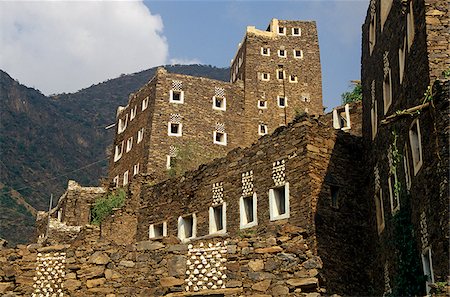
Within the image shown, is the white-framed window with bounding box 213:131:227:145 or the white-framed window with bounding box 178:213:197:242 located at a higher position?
the white-framed window with bounding box 213:131:227:145

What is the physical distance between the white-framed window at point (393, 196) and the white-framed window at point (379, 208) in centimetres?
141

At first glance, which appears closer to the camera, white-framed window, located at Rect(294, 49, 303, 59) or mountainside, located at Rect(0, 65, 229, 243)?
white-framed window, located at Rect(294, 49, 303, 59)

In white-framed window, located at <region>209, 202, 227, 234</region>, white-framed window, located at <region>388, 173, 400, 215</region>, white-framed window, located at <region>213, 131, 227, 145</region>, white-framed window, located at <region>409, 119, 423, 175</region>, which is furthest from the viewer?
white-framed window, located at <region>213, 131, 227, 145</region>

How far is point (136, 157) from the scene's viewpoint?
43562 mm

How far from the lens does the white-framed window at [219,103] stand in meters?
45.3

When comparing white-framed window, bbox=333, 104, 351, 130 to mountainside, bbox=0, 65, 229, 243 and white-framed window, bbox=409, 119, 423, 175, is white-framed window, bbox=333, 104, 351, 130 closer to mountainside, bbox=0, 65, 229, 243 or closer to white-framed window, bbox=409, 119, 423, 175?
white-framed window, bbox=409, 119, 423, 175

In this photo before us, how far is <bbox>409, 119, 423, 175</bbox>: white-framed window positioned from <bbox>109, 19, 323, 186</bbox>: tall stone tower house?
19090mm

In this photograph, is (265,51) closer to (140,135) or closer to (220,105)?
(220,105)

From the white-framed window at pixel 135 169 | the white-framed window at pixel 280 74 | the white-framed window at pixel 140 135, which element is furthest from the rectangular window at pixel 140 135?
the white-framed window at pixel 280 74

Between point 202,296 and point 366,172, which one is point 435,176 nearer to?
point 202,296

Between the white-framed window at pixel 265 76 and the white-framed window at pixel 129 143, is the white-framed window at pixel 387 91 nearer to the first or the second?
the white-framed window at pixel 129 143

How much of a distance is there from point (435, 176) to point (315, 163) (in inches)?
317

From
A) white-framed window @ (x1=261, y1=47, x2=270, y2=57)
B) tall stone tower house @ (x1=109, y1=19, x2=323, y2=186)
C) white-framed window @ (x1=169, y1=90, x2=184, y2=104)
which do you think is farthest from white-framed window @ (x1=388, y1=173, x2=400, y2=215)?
white-framed window @ (x1=261, y1=47, x2=270, y2=57)

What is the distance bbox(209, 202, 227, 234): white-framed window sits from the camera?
84.5 feet
